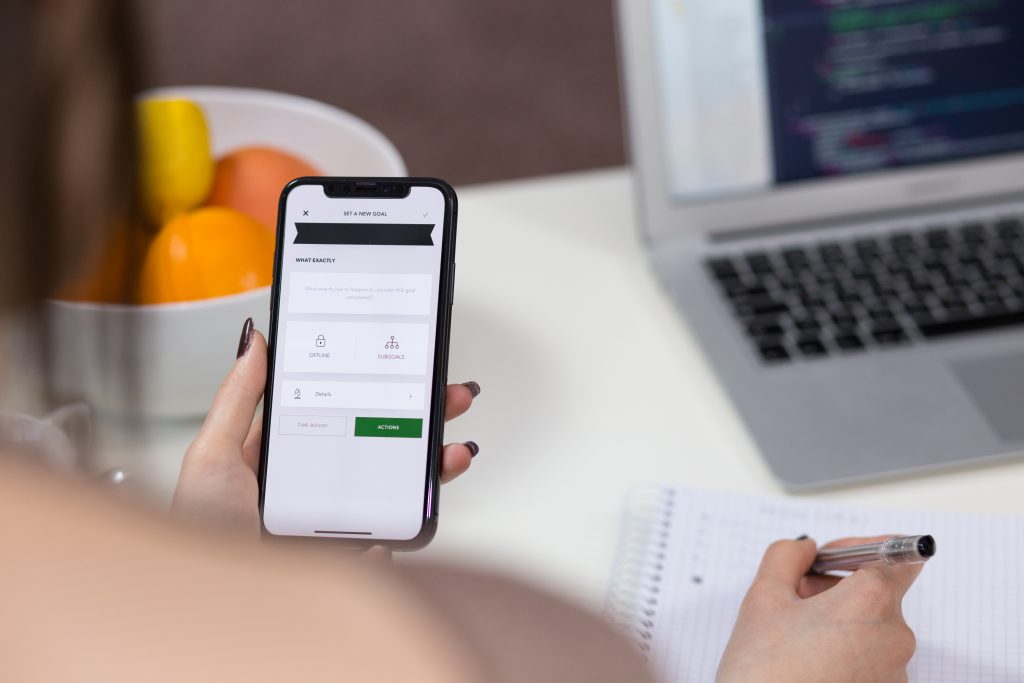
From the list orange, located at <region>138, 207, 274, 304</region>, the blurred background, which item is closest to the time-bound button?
orange, located at <region>138, 207, 274, 304</region>

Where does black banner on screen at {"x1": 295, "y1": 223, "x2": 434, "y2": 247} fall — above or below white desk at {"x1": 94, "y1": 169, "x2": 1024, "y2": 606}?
above

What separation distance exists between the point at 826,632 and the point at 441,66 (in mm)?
1999

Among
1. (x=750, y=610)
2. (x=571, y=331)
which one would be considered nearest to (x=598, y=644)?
(x=750, y=610)

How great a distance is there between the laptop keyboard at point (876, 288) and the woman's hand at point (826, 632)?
9.6 inches

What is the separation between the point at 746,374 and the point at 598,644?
0.54 metres

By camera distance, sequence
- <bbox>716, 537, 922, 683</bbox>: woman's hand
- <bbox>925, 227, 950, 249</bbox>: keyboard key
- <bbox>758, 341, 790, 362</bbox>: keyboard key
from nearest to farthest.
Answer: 1. <bbox>716, 537, 922, 683</bbox>: woman's hand
2. <bbox>758, 341, 790, 362</bbox>: keyboard key
3. <bbox>925, 227, 950, 249</bbox>: keyboard key

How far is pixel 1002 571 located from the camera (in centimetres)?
62

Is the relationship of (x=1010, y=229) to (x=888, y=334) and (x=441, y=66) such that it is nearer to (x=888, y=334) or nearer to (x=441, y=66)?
(x=888, y=334)

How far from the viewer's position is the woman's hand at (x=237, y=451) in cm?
56

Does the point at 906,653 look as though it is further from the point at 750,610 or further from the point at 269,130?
the point at 269,130

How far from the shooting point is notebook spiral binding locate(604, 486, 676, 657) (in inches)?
23.9

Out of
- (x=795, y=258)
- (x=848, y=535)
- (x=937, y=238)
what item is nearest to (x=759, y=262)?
(x=795, y=258)

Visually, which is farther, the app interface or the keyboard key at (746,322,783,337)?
the keyboard key at (746,322,783,337)

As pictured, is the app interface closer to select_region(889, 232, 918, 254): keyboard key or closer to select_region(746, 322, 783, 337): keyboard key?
select_region(746, 322, 783, 337): keyboard key
